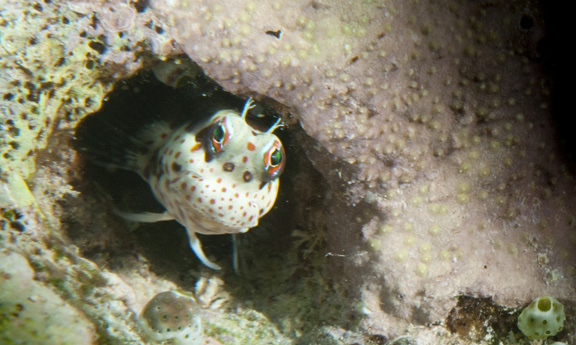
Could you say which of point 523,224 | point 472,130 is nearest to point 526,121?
point 472,130

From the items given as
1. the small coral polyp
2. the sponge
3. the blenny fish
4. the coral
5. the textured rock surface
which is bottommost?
the small coral polyp

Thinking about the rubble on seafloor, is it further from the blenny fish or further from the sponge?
the blenny fish

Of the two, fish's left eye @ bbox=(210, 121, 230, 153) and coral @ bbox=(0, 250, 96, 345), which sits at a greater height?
fish's left eye @ bbox=(210, 121, 230, 153)

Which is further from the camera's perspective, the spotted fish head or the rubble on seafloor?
the spotted fish head

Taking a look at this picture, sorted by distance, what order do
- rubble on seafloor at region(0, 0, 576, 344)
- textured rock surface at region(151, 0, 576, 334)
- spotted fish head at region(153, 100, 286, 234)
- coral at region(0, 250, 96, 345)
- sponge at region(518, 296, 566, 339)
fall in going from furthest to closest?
spotted fish head at region(153, 100, 286, 234) → sponge at region(518, 296, 566, 339) → textured rock surface at region(151, 0, 576, 334) → rubble on seafloor at region(0, 0, 576, 344) → coral at region(0, 250, 96, 345)

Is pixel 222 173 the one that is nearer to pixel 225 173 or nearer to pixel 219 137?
pixel 225 173

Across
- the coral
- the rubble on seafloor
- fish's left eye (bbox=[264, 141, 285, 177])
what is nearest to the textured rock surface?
the rubble on seafloor

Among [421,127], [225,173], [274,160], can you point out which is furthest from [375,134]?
[225,173]
